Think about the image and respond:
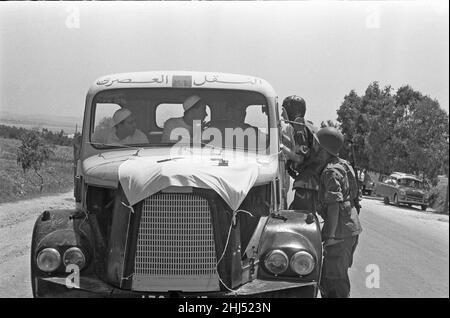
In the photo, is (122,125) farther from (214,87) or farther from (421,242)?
(421,242)

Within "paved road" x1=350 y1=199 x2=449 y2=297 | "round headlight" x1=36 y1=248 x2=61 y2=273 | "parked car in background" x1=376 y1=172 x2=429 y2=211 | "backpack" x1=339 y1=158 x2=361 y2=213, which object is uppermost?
"backpack" x1=339 y1=158 x2=361 y2=213

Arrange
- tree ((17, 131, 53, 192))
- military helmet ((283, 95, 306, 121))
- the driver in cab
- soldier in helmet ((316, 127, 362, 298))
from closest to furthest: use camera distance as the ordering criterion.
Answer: soldier in helmet ((316, 127, 362, 298))
the driver in cab
military helmet ((283, 95, 306, 121))
tree ((17, 131, 53, 192))

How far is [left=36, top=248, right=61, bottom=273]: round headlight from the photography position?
417 cm

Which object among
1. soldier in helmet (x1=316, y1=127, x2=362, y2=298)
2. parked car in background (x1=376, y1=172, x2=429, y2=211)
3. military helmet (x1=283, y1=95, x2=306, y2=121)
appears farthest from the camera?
parked car in background (x1=376, y1=172, x2=429, y2=211)

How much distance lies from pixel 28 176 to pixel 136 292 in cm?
1346

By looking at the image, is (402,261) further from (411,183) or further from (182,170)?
(411,183)

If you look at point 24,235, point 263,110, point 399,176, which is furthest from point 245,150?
point 399,176

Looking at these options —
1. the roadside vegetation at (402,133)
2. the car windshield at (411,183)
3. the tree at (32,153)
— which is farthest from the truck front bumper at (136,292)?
the car windshield at (411,183)

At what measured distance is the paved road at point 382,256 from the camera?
21.8 feet

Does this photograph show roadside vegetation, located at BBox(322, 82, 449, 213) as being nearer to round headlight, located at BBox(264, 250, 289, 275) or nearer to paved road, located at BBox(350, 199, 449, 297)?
paved road, located at BBox(350, 199, 449, 297)

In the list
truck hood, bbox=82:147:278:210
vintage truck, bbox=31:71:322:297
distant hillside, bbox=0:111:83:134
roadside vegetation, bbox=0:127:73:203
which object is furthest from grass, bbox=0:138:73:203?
vintage truck, bbox=31:71:322:297

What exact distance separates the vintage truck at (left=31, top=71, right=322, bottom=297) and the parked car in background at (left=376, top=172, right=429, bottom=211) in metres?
18.4

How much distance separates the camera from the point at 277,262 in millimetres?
4195

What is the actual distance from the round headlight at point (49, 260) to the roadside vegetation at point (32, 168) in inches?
→ 377
